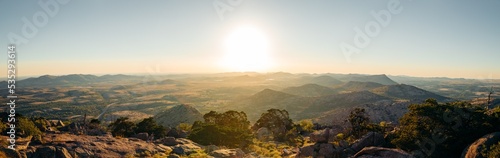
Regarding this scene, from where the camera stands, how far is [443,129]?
33.4m

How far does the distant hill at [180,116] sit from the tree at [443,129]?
110 m

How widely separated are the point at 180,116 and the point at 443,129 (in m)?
129

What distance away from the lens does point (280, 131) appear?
7838 centimetres

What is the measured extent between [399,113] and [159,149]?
4993 inches

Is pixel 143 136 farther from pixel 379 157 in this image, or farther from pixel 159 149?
pixel 379 157

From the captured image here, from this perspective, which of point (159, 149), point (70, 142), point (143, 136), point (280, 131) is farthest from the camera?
point (280, 131)

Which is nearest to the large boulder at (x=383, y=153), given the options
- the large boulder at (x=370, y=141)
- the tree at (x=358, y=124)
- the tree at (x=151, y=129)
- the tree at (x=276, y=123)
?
the large boulder at (x=370, y=141)

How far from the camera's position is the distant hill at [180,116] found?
137500mm

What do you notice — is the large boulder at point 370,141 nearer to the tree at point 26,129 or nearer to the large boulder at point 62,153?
the large boulder at point 62,153

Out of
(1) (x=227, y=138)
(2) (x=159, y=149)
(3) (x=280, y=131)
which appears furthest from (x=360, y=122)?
(2) (x=159, y=149)

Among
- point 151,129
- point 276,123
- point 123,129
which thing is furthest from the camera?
point 276,123

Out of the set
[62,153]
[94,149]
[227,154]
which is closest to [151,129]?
[94,149]

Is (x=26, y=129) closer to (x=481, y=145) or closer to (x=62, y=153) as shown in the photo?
(x=62, y=153)

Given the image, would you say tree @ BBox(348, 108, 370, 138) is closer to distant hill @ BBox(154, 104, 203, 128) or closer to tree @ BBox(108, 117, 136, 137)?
tree @ BBox(108, 117, 136, 137)
